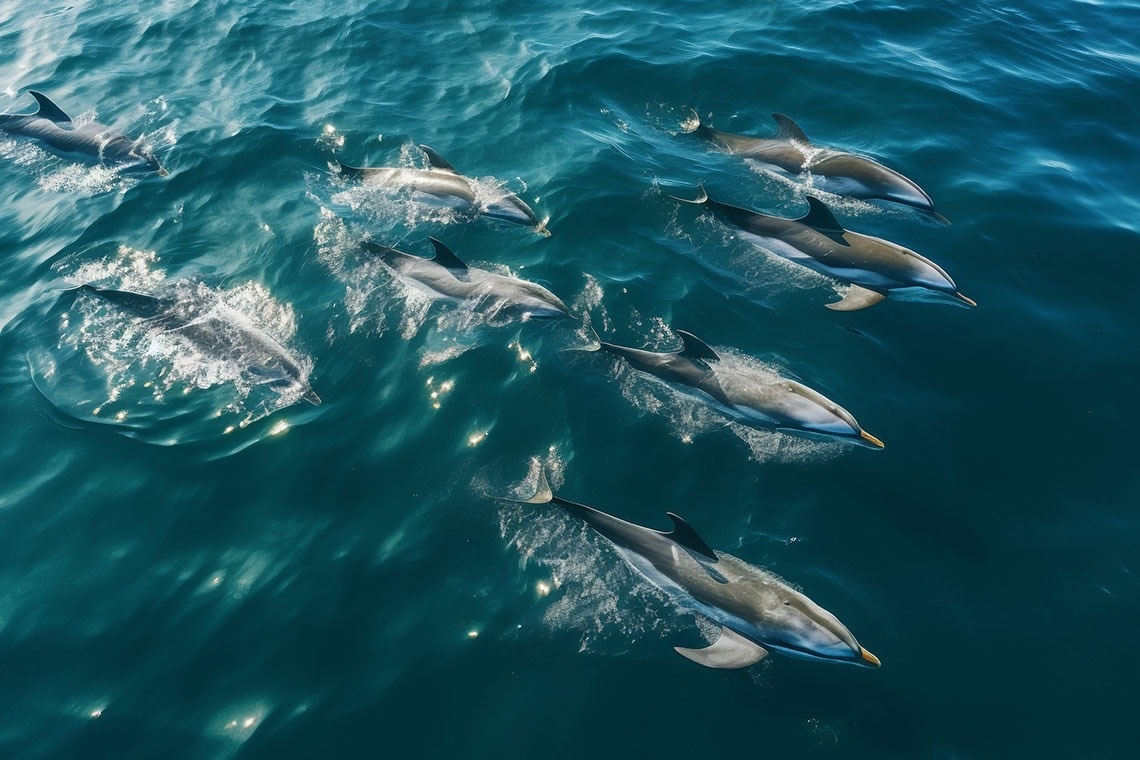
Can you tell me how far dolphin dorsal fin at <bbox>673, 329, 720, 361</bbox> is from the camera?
8.61 meters

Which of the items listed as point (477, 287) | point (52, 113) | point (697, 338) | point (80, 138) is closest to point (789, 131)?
point (697, 338)

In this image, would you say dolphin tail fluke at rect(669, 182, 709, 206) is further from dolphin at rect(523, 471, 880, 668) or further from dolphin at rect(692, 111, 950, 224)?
dolphin at rect(523, 471, 880, 668)

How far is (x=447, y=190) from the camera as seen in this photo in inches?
472

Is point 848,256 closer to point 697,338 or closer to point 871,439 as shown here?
point 697,338

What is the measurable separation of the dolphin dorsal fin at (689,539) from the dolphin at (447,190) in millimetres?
6595

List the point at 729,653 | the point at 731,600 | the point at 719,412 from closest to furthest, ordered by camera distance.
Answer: the point at 729,653
the point at 731,600
the point at 719,412

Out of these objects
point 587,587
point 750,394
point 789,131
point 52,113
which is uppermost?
point 789,131

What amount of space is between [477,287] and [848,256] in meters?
6.03

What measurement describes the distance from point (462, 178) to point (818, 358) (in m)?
7.32

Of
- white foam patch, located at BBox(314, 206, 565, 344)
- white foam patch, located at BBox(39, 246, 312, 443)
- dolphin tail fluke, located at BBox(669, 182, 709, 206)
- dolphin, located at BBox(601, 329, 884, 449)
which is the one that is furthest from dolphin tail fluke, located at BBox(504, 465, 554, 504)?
dolphin tail fluke, located at BBox(669, 182, 709, 206)

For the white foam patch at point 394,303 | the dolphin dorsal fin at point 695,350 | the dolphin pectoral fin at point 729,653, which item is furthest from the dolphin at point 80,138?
the dolphin pectoral fin at point 729,653

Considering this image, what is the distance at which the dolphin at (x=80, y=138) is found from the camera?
1373 cm

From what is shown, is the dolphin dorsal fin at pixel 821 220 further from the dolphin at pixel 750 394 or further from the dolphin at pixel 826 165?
the dolphin at pixel 750 394

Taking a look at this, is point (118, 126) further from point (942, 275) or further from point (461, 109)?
point (942, 275)
